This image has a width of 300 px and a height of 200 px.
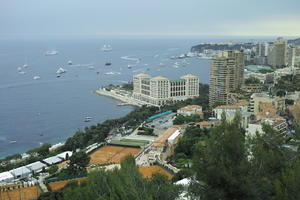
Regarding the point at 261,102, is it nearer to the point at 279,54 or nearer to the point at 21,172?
the point at 21,172

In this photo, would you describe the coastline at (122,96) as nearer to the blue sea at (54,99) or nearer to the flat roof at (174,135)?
the blue sea at (54,99)

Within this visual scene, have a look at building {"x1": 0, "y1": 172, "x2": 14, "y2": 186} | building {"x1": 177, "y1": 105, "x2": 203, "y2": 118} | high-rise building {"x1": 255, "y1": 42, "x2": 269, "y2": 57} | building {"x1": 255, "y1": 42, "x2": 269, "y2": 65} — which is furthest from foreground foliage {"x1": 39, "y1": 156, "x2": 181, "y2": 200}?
high-rise building {"x1": 255, "y1": 42, "x2": 269, "y2": 57}

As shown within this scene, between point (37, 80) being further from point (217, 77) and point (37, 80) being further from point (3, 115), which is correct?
point (217, 77)

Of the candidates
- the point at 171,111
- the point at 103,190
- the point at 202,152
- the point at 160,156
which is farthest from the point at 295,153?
the point at 171,111

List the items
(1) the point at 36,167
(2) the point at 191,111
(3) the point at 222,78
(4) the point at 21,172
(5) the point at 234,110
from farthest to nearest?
(3) the point at 222,78, (2) the point at 191,111, (5) the point at 234,110, (1) the point at 36,167, (4) the point at 21,172

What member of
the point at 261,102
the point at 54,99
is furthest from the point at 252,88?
the point at 54,99

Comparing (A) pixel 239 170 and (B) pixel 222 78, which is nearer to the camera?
(A) pixel 239 170

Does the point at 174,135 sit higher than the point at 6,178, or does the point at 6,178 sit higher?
the point at 174,135

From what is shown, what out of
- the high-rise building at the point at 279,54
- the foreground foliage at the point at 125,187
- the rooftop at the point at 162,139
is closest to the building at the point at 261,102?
the rooftop at the point at 162,139
